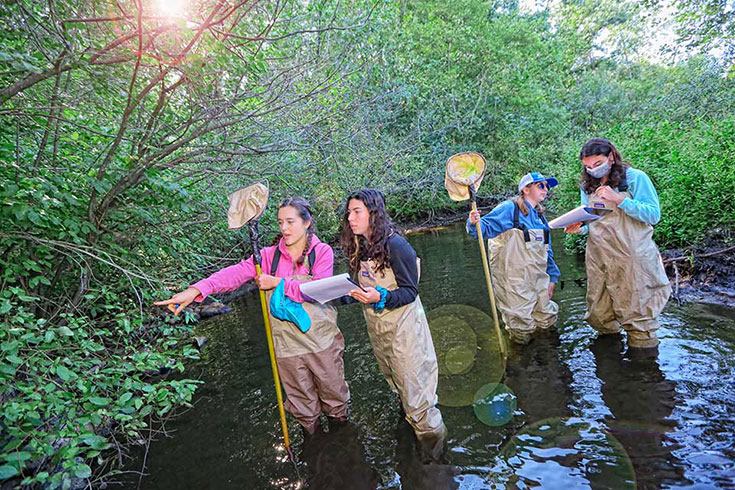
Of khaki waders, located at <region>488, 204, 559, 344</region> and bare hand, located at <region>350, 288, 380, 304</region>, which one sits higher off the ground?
bare hand, located at <region>350, 288, 380, 304</region>

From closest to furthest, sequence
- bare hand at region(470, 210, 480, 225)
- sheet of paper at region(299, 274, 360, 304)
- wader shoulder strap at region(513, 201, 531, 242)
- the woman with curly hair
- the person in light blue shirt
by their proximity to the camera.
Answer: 1. sheet of paper at region(299, 274, 360, 304)
2. the woman with curly hair
3. the person in light blue shirt
4. bare hand at region(470, 210, 480, 225)
5. wader shoulder strap at region(513, 201, 531, 242)

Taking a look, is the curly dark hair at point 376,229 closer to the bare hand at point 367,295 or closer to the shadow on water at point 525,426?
the bare hand at point 367,295

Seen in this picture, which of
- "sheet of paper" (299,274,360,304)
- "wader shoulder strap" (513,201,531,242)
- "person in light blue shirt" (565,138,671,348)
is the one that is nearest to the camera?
"sheet of paper" (299,274,360,304)

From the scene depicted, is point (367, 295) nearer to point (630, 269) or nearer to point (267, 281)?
point (267, 281)

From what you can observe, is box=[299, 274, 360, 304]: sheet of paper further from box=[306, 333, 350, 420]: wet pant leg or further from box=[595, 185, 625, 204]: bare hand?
box=[595, 185, 625, 204]: bare hand

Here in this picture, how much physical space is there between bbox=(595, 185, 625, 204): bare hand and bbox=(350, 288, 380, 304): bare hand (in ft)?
8.80

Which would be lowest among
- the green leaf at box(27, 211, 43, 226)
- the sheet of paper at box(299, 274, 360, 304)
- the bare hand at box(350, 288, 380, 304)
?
the bare hand at box(350, 288, 380, 304)

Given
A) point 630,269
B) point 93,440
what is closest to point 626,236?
point 630,269

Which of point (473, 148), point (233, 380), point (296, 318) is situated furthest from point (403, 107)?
point (296, 318)

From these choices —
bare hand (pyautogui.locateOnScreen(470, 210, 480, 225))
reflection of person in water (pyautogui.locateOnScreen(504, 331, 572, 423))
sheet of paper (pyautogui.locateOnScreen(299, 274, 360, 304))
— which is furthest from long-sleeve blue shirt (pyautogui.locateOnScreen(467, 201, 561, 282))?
sheet of paper (pyautogui.locateOnScreen(299, 274, 360, 304))

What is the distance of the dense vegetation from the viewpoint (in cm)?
281

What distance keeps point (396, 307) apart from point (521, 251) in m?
2.45

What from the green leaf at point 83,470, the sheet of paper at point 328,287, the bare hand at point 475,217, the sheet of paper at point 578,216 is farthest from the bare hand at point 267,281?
the sheet of paper at point 578,216

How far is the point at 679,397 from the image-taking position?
3.50 metres
